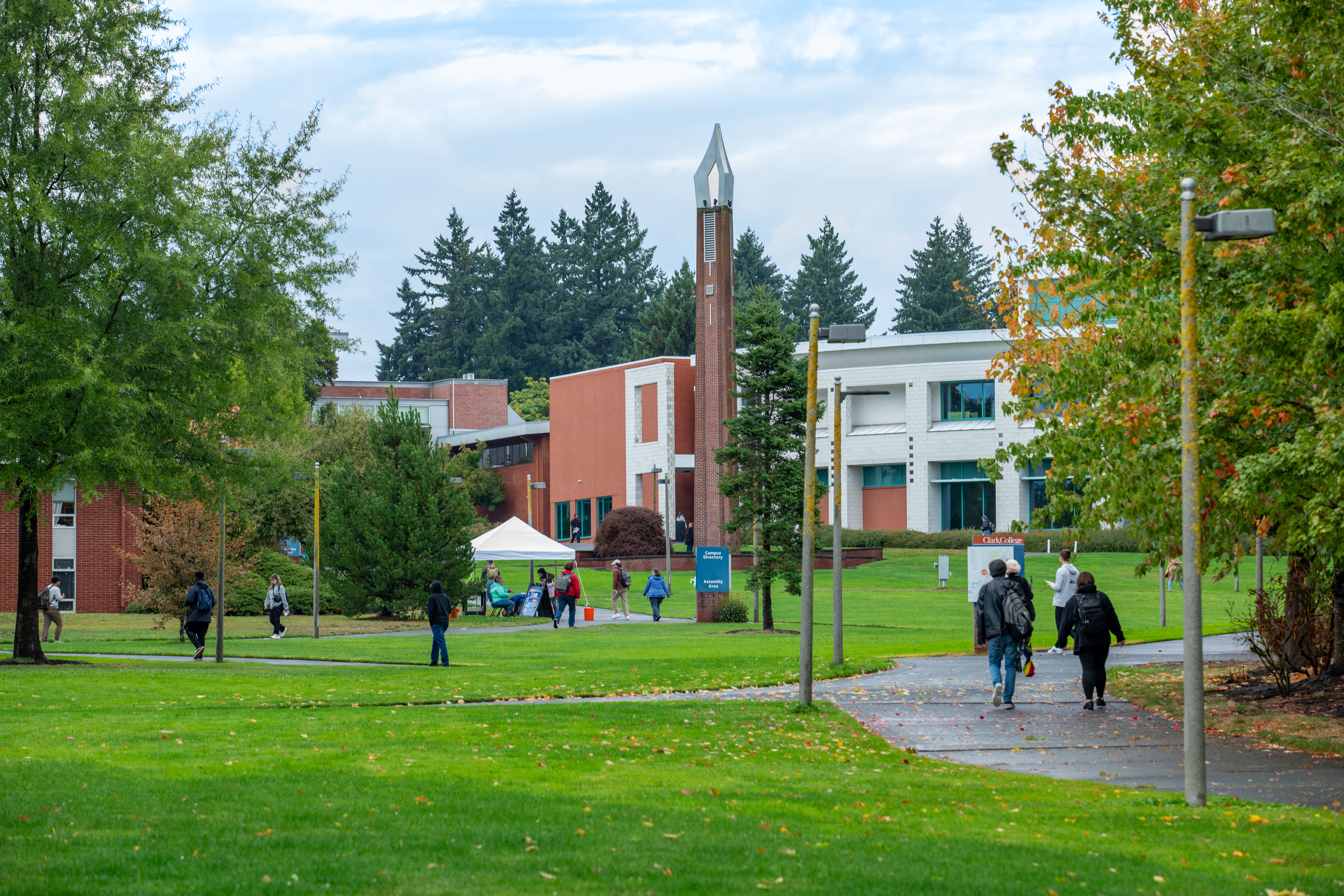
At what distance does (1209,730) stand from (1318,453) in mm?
5016

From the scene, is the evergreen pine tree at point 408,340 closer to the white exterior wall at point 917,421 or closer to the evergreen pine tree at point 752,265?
the evergreen pine tree at point 752,265

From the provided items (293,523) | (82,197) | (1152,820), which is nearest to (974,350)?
(293,523)

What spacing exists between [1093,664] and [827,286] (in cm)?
10317

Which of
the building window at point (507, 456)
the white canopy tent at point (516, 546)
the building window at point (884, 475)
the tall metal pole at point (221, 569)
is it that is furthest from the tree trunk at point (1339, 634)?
the building window at point (507, 456)

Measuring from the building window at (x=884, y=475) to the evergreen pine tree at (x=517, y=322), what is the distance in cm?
5072

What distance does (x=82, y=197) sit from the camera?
2348 cm

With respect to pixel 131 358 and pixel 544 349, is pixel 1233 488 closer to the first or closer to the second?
pixel 131 358

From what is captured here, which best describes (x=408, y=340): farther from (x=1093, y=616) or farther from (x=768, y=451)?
(x=1093, y=616)

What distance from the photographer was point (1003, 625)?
1661 centimetres

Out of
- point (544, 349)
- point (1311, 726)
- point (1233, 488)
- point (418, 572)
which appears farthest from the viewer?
point (544, 349)

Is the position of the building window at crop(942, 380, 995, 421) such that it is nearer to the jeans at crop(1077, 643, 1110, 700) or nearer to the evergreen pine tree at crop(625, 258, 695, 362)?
the evergreen pine tree at crop(625, 258, 695, 362)

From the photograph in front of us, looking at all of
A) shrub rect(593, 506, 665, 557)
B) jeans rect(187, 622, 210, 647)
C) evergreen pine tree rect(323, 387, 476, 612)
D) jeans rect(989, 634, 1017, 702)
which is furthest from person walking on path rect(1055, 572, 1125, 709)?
shrub rect(593, 506, 665, 557)

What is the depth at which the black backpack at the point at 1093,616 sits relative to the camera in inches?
647

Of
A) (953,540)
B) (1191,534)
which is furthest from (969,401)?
(1191,534)
